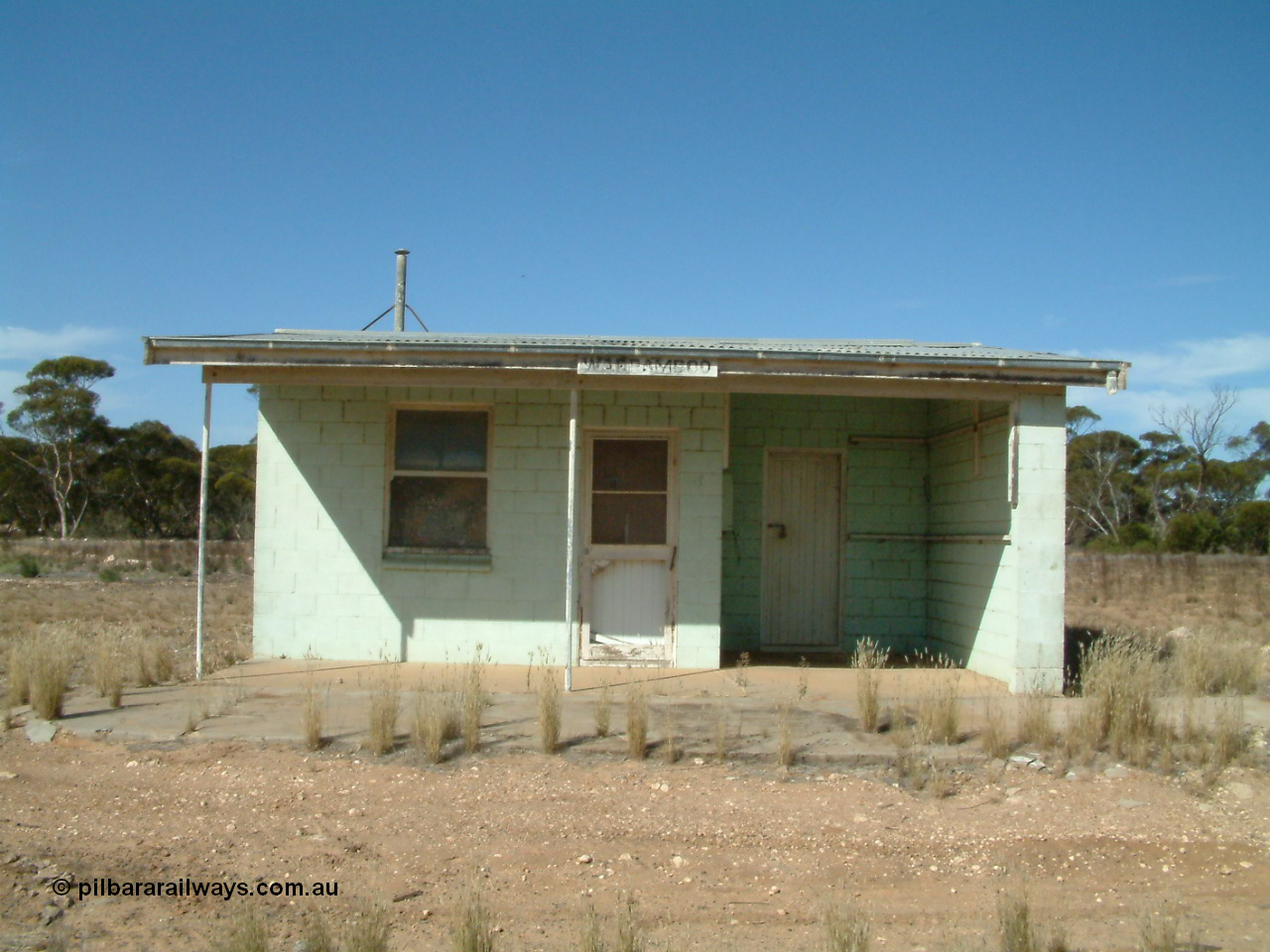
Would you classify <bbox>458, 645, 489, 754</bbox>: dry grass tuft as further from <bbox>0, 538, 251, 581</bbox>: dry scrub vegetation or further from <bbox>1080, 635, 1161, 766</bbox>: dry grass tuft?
<bbox>0, 538, 251, 581</bbox>: dry scrub vegetation

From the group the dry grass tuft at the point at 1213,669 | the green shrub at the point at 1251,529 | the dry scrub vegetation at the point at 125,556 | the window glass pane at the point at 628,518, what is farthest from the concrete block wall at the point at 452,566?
the green shrub at the point at 1251,529

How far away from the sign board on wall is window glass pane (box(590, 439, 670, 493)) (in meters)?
1.69

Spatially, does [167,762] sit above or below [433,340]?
below

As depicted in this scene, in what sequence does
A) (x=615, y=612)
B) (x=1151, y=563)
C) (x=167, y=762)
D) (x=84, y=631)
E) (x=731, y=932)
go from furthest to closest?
(x=1151, y=563) → (x=84, y=631) → (x=615, y=612) → (x=167, y=762) → (x=731, y=932)

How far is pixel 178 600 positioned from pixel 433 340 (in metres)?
12.9

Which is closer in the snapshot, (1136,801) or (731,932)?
(731,932)

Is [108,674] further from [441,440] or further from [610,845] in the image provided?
[610,845]

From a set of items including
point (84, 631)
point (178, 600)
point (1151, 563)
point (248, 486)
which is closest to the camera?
point (84, 631)

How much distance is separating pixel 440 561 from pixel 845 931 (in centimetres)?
676

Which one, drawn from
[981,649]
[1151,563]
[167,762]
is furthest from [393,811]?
[1151,563]

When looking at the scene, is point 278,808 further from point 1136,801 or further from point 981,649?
point 981,649

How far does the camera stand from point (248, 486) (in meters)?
38.6

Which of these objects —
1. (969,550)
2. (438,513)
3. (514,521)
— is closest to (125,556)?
(438,513)

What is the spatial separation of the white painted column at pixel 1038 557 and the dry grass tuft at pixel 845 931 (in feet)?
16.3
